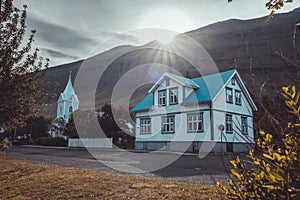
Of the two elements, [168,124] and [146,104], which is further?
[146,104]

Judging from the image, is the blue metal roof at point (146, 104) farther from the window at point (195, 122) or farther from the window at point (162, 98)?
the window at point (195, 122)

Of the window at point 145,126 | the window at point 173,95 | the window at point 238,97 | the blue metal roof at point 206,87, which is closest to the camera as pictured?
the blue metal roof at point 206,87

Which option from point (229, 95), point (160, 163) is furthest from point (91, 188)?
point (229, 95)

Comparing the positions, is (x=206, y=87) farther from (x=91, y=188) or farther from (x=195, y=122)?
(x=91, y=188)

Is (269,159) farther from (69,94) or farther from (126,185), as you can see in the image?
(69,94)

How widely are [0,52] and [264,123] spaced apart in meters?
9.75

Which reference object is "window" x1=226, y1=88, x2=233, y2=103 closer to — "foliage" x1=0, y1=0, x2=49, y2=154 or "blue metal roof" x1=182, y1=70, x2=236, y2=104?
"blue metal roof" x1=182, y1=70, x2=236, y2=104

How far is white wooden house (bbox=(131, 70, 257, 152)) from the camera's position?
23.8 m

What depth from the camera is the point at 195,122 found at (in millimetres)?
24703

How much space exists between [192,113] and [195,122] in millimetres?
902

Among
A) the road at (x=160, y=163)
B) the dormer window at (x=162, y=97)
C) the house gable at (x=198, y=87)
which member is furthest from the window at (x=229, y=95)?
the road at (x=160, y=163)

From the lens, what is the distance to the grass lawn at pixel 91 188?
5.59 m

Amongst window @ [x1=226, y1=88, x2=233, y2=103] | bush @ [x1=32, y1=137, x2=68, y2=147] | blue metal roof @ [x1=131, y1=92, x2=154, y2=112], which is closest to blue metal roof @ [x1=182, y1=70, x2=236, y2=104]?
window @ [x1=226, y1=88, x2=233, y2=103]

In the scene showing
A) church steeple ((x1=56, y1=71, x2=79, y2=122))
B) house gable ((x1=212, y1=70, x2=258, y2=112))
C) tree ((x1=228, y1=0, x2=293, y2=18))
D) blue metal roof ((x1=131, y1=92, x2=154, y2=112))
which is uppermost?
church steeple ((x1=56, y1=71, x2=79, y2=122))
